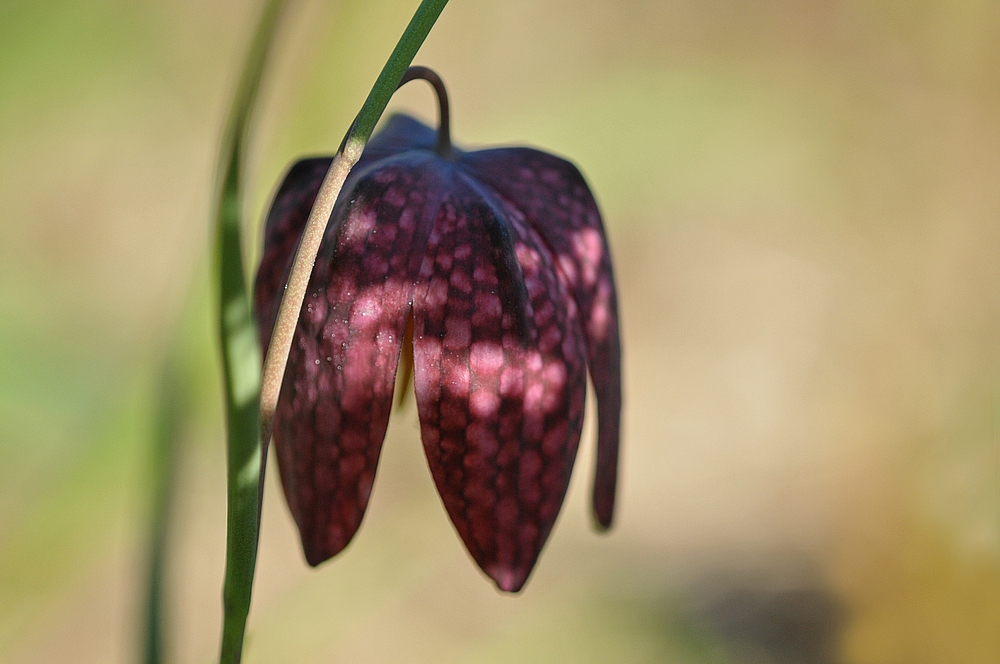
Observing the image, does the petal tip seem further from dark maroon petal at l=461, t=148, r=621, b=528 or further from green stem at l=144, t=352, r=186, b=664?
green stem at l=144, t=352, r=186, b=664

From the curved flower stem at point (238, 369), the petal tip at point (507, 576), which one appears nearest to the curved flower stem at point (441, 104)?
the curved flower stem at point (238, 369)

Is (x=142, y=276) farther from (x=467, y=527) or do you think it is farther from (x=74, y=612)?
(x=467, y=527)

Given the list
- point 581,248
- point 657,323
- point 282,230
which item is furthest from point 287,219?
point 657,323

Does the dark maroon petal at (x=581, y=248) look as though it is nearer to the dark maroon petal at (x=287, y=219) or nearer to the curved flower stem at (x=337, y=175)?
the dark maroon petal at (x=287, y=219)

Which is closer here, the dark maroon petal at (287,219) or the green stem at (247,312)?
the green stem at (247,312)

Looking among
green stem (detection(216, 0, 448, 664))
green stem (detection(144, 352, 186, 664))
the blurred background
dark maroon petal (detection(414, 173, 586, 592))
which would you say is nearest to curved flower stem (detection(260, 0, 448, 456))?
green stem (detection(216, 0, 448, 664))

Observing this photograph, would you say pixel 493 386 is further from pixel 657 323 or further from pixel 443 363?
pixel 657 323
